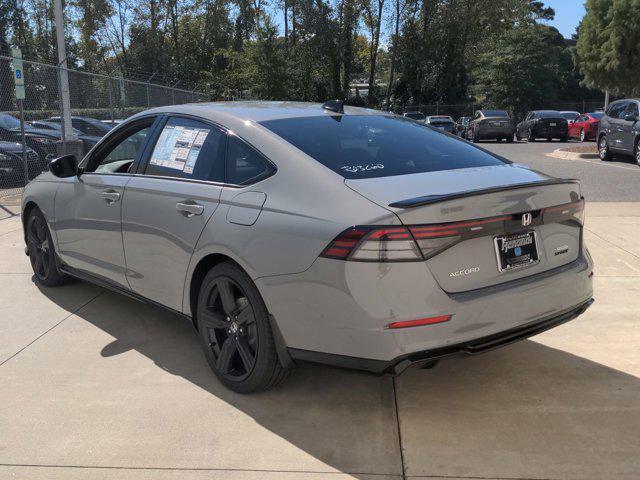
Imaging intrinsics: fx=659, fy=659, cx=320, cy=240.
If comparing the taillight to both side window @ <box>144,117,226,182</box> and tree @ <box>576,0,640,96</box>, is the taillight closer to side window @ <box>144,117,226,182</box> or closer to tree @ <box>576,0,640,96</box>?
side window @ <box>144,117,226,182</box>

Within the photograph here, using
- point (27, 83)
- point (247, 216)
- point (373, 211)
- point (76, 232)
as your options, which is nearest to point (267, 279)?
point (247, 216)

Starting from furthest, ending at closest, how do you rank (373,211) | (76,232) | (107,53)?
(107,53)
(76,232)
(373,211)

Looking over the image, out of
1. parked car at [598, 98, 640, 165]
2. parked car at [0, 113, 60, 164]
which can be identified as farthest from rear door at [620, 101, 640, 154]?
parked car at [0, 113, 60, 164]

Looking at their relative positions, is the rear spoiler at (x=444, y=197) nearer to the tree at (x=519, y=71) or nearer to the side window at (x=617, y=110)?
the side window at (x=617, y=110)

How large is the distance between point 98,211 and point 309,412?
7.25ft

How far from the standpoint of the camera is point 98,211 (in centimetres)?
466

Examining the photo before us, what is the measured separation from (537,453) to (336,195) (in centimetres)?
153

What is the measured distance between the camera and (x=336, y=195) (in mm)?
3139

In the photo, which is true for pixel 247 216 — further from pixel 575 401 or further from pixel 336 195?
pixel 575 401

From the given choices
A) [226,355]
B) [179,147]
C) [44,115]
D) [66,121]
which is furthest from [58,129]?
[226,355]

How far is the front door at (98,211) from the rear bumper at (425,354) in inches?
74.6

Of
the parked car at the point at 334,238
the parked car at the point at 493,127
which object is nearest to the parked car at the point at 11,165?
the parked car at the point at 334,238

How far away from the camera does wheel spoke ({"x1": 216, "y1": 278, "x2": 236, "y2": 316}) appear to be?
358cm

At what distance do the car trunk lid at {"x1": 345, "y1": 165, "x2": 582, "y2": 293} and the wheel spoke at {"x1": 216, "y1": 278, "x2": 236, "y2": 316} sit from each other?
91 cm
